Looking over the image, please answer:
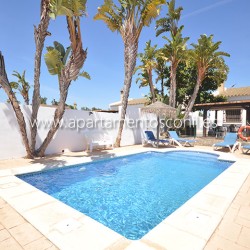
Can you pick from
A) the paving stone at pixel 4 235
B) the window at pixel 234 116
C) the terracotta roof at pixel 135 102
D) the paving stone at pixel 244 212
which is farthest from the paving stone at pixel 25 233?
the terracotta roof at pixel 135 102

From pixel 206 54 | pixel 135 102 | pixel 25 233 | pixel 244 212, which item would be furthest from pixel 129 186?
pixel 135 102

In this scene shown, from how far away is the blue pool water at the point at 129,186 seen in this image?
15.1 ft

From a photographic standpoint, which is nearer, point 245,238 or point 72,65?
point 245,238

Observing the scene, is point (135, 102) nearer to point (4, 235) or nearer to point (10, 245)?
point (4, 235)

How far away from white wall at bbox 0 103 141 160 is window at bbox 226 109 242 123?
86.2 feet

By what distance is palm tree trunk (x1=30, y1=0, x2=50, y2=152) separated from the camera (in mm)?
8141

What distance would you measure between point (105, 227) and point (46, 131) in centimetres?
813

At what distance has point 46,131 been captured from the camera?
10.3 m

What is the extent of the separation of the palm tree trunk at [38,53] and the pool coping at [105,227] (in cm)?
418

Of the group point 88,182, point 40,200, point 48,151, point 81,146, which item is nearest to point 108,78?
point 81,146

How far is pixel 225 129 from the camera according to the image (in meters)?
24.8

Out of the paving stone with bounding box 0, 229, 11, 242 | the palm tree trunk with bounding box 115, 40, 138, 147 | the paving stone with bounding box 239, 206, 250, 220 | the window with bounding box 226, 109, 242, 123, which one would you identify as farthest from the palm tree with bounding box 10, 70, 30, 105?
the window with bounding box 226, 109, 242, 123

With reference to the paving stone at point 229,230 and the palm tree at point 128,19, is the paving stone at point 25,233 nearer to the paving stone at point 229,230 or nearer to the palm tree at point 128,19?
the paving stone at point 229,230

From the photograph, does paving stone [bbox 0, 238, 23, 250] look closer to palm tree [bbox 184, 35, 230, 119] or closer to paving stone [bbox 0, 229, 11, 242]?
paving stone [bbox 0, 229, 11, 242]
